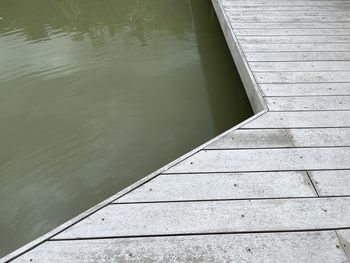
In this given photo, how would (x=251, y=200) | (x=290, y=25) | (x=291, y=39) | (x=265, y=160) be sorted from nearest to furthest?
1. (x=251, y=200)
2. (x=265, y=160)
3. (x=291, y=39)
4. (x=290, y=25)

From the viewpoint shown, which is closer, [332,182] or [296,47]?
[332,182]

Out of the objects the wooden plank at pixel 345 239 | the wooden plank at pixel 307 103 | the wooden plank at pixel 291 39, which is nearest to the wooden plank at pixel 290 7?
the wooden plank at pixel 291 39

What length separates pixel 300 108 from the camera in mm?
1781

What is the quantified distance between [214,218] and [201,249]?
0.43 feet

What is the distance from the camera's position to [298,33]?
261cm

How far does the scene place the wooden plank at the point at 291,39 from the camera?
2.47 metres

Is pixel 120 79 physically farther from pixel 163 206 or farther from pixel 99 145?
pixel 163 206

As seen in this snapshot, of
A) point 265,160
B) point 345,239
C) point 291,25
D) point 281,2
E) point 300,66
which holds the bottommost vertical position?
point 345,239

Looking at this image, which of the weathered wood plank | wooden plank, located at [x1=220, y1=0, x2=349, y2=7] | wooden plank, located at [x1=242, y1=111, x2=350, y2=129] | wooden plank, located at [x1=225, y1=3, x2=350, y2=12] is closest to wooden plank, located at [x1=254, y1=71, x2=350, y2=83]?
wooden plank, located at [x1=242, y1=111, x2=350, y2=129]

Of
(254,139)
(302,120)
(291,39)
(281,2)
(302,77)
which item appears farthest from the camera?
(281,2)

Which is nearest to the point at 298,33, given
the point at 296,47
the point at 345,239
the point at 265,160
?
the point at 296,47

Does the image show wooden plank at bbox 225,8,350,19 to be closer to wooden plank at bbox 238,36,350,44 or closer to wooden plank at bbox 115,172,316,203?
wooden plank at bbox 238,36,350,44

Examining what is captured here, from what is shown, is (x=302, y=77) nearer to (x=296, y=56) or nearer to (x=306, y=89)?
Result: (x=306, y=89)

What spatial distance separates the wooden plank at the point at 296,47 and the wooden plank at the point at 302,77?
332 millimetres
